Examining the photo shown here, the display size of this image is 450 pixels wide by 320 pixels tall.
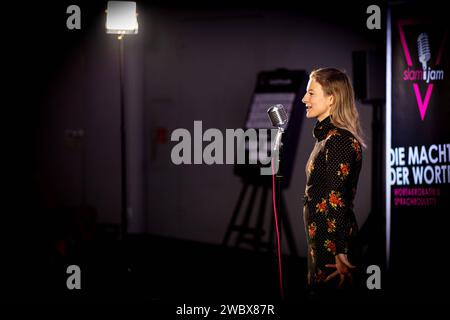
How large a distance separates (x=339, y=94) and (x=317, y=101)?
11 centimetres

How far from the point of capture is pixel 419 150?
3824mm

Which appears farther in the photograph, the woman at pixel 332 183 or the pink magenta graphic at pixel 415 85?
the pink magenta graphic at pixel 415 85

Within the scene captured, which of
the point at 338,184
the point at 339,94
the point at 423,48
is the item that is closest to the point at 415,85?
the point at 423,48

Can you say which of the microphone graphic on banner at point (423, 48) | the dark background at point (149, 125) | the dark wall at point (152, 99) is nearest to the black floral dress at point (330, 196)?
the microphone graphic on banner at point (423, 48)

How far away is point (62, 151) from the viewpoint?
6562mm

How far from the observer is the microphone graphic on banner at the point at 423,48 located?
377 centimetres

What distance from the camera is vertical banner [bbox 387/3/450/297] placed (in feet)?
12.3

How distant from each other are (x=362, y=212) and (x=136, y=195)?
8.77 ft

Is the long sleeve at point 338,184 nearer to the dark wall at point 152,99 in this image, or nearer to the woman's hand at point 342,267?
the woman's hand at point 342,267
